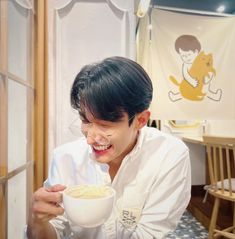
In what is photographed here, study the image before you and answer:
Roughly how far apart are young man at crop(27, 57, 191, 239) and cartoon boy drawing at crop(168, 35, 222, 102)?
1.68 meters

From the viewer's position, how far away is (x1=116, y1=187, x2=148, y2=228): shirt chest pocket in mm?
713

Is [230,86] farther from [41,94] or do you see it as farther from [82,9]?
[41,94]

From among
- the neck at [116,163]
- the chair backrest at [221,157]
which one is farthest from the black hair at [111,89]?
the chair backrest at [221,157]

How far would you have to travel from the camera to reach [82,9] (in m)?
1.62

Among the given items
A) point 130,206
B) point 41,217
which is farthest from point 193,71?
point 41,217

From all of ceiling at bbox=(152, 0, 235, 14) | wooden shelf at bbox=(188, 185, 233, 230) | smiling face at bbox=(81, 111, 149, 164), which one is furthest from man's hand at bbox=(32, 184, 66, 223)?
ceiling at bbox=(152, 0, 235, 14)

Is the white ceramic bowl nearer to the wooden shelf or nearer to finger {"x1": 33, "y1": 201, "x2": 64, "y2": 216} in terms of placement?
finger {"x1": 33, "y1": 201, "x2": 64, "y2": 216}

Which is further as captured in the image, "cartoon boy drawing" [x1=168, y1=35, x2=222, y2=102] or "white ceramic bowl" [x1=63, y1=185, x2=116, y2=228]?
"cartoon boy drawing" [x1=168, y1=35, x2=222, y2=102]

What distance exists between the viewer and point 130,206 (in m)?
0.75

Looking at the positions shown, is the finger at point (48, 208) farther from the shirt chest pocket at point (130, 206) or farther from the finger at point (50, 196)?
the shirt chest pocket at point (130, 206)

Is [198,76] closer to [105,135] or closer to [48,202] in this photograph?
[105,135]

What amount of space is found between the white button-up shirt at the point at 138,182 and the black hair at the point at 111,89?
213 millimetres

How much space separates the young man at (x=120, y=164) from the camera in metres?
0.60

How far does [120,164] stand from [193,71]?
1.90 m
